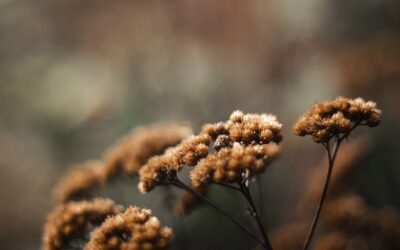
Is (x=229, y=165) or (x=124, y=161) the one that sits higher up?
(x=124, y=161)

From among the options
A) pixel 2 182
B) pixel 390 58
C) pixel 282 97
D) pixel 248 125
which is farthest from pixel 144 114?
pixel 248 125

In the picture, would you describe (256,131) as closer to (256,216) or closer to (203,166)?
(203,166)

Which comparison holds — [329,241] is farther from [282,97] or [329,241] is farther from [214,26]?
[214,26]

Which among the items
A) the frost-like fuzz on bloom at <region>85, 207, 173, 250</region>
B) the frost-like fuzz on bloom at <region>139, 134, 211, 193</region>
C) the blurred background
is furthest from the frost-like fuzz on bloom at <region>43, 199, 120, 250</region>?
the blurred background

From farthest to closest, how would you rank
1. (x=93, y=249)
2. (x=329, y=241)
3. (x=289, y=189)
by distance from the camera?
(x=289, y=189) < (x=329, y=241) < (x=93, y=249)

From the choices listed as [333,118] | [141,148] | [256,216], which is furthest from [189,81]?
[256,216]

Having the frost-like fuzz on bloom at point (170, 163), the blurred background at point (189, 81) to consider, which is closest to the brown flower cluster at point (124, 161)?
the frost-like fuzz on bloom at point (170, 163)
